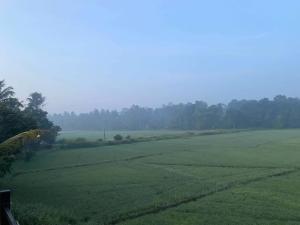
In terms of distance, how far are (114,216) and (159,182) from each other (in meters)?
8.85

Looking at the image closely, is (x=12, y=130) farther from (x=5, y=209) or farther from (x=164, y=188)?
(x=5, y=209)

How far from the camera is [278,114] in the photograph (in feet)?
351

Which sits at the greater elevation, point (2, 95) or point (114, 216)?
point (2, 95)

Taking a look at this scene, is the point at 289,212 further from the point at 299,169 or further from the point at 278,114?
the point at 278,114

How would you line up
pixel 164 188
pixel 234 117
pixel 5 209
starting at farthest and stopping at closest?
1. pixel 234 117
2. pixel 164 188
3. pixel 5 209

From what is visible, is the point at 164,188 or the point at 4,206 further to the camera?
the point at 164,188

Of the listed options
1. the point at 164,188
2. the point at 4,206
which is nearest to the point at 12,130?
the point at 164,188

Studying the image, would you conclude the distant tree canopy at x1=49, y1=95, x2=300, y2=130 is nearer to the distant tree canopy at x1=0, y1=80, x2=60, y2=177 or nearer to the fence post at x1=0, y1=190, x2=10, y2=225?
the distant tree canopy at x1=0, y1=80, x2=60, y2=177

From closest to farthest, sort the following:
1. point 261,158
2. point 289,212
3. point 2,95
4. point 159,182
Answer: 1. point 289,212
2. point 159,182
3. point 2,95
4. point 261,158

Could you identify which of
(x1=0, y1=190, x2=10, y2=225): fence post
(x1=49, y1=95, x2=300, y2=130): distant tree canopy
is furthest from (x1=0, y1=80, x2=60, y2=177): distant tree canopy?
(x1=49, y1=95, x2=300, y2=130): distant tree canopy

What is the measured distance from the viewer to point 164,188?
23.2 metres

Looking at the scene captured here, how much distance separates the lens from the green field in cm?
1647

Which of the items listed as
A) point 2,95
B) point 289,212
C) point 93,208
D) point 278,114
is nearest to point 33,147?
point 2,95

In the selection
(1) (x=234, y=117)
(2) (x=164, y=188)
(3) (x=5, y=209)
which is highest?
(1) (x=234, y=117)
